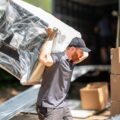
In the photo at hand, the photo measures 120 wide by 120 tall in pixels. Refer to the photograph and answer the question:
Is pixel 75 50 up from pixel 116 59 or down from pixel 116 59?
up

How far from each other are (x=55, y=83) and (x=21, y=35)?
0.94m

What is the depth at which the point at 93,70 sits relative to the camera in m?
9.39

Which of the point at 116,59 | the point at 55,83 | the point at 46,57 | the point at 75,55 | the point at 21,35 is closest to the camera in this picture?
the point at 46,57

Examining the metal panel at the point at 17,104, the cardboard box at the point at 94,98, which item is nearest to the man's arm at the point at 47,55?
the metal panel at the point at 17,104

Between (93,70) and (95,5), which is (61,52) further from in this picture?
(95,5)

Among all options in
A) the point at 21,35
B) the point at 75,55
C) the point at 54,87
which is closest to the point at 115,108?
the point at 75,55

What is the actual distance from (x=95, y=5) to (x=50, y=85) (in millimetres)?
8402

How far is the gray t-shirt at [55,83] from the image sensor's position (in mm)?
4691

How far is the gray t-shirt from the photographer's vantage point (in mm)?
4691

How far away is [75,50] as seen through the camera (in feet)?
16.1

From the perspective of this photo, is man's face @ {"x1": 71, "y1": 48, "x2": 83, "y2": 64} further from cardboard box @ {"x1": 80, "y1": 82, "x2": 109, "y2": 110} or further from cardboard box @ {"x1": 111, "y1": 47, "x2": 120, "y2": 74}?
cardboard box @ {"x1": 80, "y1": 82, "x2": 109, "y2": 110}

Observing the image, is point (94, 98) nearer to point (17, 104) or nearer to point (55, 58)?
point (17, 104)

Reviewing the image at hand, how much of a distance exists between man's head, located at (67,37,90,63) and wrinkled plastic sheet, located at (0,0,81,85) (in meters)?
0.18

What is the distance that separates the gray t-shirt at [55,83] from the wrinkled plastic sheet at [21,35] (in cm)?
51
